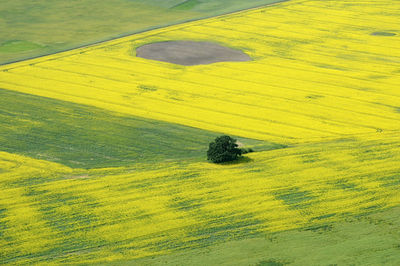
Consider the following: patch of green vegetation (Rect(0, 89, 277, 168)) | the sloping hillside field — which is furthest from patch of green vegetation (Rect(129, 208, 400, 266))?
patch of green vegetation (Rect(0, 89, 277, 168))

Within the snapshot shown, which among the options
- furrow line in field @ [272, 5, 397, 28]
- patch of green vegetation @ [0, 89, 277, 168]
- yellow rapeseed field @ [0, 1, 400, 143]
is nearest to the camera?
patch of green vegetation @ [0, 89, 277, 168]

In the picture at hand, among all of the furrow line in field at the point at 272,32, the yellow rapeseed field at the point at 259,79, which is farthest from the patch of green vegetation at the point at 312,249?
the furrow line in field at the point at 272,32

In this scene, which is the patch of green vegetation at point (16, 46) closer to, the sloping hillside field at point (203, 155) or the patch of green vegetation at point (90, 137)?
the sloping hillside field at point (203, 155)

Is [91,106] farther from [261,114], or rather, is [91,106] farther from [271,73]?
[271,73]

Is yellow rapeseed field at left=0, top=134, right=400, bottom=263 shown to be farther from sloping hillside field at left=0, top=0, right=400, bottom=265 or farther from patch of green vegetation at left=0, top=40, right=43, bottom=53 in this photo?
patch of green vegetation at left=0, top=40, right=43, bottom=53

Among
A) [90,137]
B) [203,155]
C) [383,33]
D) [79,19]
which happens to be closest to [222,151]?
[203,155]

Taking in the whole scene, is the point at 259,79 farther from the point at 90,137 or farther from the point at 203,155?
the point at 90,137

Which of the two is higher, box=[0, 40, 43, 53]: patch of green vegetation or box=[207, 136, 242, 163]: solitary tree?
box=[207, 136, 242, 163]: solitary tree
